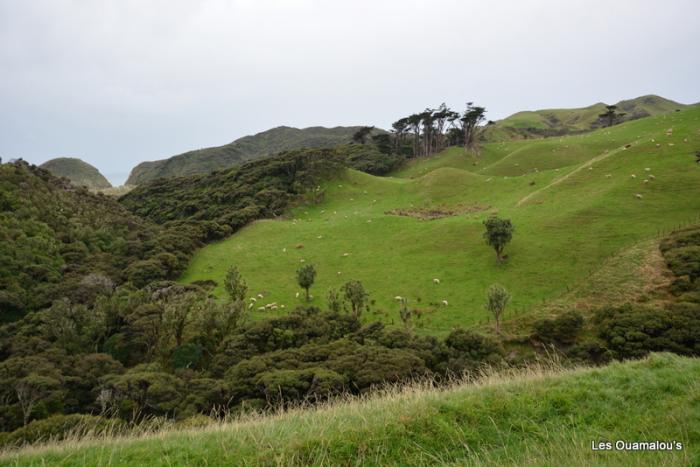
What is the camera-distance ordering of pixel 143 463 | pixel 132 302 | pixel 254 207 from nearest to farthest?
pixel 143 463 → pixel 132 302 → pixel 254 207

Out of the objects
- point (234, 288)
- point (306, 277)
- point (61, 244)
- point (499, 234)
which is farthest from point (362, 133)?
point (234, 288)

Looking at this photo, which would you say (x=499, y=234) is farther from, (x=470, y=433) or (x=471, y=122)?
(x=471, y=122)

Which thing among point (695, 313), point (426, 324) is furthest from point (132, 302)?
point (695, 313)

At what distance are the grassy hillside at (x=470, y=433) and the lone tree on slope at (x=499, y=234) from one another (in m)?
27.7

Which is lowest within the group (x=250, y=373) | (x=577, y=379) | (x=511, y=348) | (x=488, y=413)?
(x=511, y=348)

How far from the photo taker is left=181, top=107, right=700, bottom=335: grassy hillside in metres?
33.9

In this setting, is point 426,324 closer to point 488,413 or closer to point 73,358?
point 488,413

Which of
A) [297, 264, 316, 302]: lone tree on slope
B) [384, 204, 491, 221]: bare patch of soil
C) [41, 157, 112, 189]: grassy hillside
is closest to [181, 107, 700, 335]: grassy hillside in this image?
[384, 204, 491, 221]: bare patch of soil

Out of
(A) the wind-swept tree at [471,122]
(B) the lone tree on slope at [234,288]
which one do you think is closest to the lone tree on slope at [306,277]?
(B) the lone tree on slope at [234,288]

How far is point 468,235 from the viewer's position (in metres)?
44.6

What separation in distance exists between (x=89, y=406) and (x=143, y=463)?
19104 millimetres

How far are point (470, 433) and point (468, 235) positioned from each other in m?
39.6

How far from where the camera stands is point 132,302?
34.7m

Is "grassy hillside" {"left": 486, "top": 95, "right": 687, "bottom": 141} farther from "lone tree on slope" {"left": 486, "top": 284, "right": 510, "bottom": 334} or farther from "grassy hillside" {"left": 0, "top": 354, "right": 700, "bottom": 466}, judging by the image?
"grassy hillside" {"left": 0, "top": 354, "right": 700, "bottom": 466}
